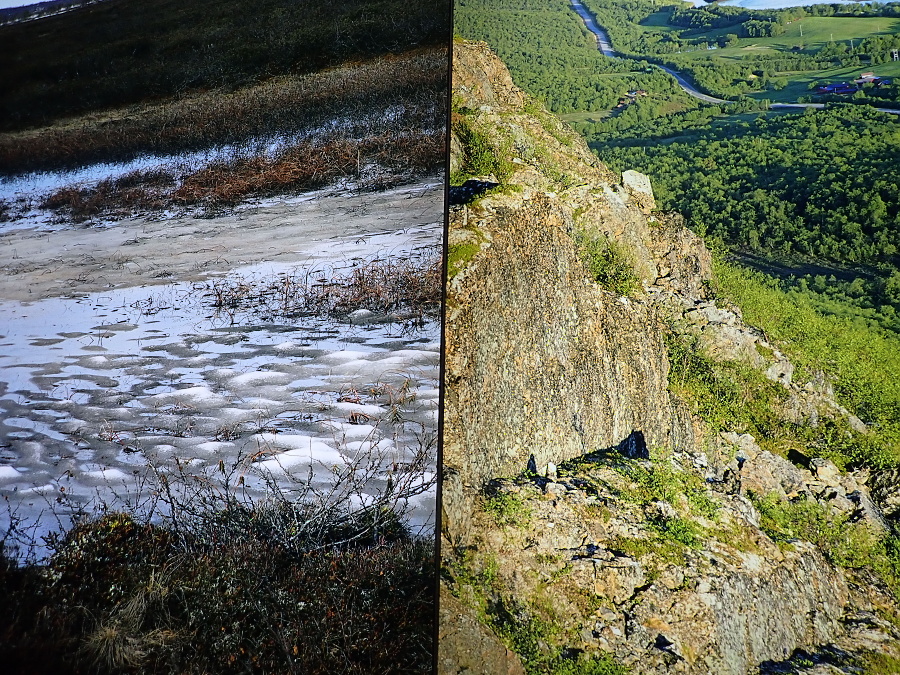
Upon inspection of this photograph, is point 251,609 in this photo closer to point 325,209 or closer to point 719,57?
point 325,209

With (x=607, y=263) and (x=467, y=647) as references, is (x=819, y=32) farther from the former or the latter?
(x=467, y=647)

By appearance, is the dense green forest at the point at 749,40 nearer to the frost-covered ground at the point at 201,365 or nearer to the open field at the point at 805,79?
the open field at the point at 805,79

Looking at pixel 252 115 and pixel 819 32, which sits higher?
pixel 819 32

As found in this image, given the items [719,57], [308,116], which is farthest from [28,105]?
[719,57]

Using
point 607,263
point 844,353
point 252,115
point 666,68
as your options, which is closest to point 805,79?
point 666,68

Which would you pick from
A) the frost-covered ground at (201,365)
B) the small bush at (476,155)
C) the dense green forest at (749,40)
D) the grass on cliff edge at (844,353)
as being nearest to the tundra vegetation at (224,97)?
the small bush at (476,155)

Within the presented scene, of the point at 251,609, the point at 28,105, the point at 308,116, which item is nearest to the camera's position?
the point at 251,609
